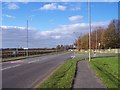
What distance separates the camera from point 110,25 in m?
106

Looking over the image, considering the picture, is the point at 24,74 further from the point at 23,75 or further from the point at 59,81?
the point at 59,81

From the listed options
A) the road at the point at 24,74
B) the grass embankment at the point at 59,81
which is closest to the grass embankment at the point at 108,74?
the grass embankment at the point at 59,81

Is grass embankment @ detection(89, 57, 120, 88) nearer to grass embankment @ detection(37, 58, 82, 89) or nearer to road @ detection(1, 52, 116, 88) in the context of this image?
grass embankment @ detection(37, 58, 82, 89)

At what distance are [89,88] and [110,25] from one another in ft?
311

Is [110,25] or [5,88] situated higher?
[110,25]

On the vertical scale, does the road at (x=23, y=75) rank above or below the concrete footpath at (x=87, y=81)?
below

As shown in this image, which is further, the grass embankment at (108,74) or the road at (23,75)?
the road at (23,75)

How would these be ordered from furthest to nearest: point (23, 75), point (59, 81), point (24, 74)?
point (24, 74) → point (23, 75) → point (59, 81)

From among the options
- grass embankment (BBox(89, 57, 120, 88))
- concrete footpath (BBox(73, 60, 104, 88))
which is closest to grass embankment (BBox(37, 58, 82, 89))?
concrete footpath (BBox(73, 60, 104, 88))

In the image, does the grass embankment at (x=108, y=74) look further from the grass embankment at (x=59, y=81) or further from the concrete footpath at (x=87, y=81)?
the grass embankment at (x=59, y=81)

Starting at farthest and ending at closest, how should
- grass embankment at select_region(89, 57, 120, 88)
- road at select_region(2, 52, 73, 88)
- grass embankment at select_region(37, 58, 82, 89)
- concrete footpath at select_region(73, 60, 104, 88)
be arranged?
road at select_region(2, 52, 73, 88), grass embankment at select_region(89, 57, 120, 88), concrete footpath at select_region(73, 60, 104, 88), grass embankment at select_region(37, 58, 82, 89)

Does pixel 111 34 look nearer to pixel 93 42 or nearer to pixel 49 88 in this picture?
pixel 93 42

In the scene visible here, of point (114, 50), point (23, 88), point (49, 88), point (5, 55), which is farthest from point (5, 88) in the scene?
point (114, 50)

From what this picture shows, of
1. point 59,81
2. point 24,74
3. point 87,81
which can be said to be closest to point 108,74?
point 24,74
